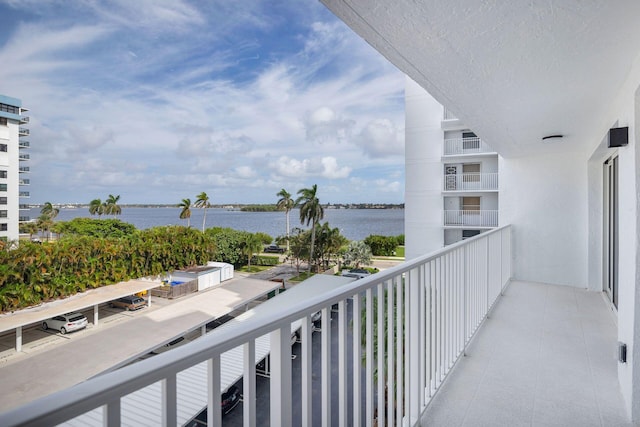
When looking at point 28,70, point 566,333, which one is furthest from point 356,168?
point 566,333

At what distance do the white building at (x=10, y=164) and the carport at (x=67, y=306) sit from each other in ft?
7.62

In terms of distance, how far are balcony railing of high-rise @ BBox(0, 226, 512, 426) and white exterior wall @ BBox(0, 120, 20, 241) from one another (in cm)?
1095

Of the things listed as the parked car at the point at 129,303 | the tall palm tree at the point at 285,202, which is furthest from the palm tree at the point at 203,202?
the parked car at the point at 129,303

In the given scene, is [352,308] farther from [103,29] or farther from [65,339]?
[103,29]

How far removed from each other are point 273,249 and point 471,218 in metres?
18.2

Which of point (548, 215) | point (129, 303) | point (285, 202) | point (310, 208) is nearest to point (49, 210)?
point (129, 303)

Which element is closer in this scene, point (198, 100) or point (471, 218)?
point (471, 218)

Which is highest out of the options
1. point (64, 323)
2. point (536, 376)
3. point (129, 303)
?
point (536, 376)

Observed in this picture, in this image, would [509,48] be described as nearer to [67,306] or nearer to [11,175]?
[11,175]

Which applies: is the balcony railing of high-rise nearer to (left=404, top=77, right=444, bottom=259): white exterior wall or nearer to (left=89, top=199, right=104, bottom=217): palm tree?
(left=404, top=77, right=444, bottom=259): white exterior wall

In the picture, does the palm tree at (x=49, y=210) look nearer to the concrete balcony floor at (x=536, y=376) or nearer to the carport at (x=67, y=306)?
the carport at (x=67, y=306)

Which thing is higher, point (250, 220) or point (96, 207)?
point (96, 207)

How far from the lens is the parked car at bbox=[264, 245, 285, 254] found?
2786 cm

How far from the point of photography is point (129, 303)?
48.3 feet
